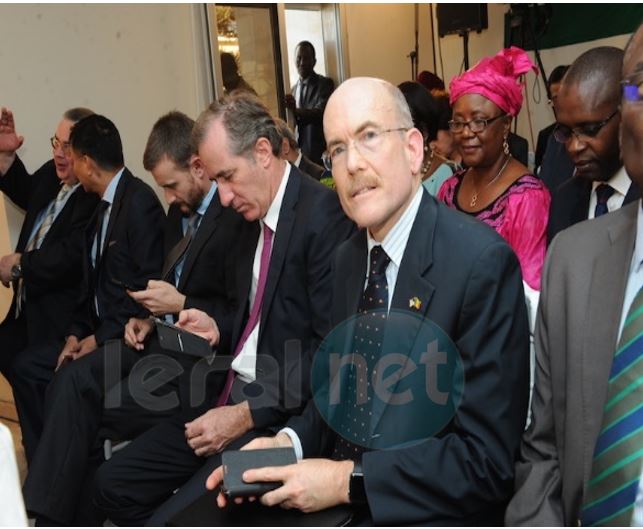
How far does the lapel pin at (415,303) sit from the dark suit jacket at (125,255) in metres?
1.84

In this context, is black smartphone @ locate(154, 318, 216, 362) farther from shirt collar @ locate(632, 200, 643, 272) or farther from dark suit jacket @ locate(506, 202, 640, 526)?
shirt collar @ locate(632, 200, 643, 272)

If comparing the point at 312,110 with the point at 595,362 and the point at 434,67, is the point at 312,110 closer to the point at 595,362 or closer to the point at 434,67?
the point at 434,67

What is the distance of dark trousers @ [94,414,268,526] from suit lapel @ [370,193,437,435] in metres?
0.94

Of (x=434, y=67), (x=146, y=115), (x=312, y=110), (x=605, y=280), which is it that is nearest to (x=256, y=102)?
(x=605, y=280)

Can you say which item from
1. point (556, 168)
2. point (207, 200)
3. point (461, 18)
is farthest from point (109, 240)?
point (461, 18)

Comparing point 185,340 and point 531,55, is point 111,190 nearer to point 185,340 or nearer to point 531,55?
point 185,340

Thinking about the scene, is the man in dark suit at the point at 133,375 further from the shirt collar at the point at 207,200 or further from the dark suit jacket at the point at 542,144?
the dark suit jacket at the point at 542,144

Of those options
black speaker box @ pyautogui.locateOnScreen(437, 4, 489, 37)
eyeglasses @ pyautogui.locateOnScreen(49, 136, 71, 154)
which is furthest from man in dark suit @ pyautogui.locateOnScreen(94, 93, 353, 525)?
black speaker box @ pyautogui.locateOnScreen(437, 4, 489, 37)

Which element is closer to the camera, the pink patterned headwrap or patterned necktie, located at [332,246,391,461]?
patterned necktie, located at [332,246,391,461]

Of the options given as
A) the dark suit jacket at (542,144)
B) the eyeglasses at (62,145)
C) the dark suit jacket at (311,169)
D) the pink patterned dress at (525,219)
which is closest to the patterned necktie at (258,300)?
the pink patterned dress at (525,219)

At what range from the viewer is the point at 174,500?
203 cm

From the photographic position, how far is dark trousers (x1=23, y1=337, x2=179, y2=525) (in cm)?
260

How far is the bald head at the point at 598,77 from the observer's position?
1986 millimetres

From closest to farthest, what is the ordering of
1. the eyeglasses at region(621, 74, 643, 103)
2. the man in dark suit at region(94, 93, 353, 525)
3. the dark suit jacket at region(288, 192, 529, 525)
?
the eyeglasses at region(621, 74, 643, 103) → the dark suit jacket at region(288, 192, 529, 525) → the man in dark suit at region(94, 93, 353, 525)
